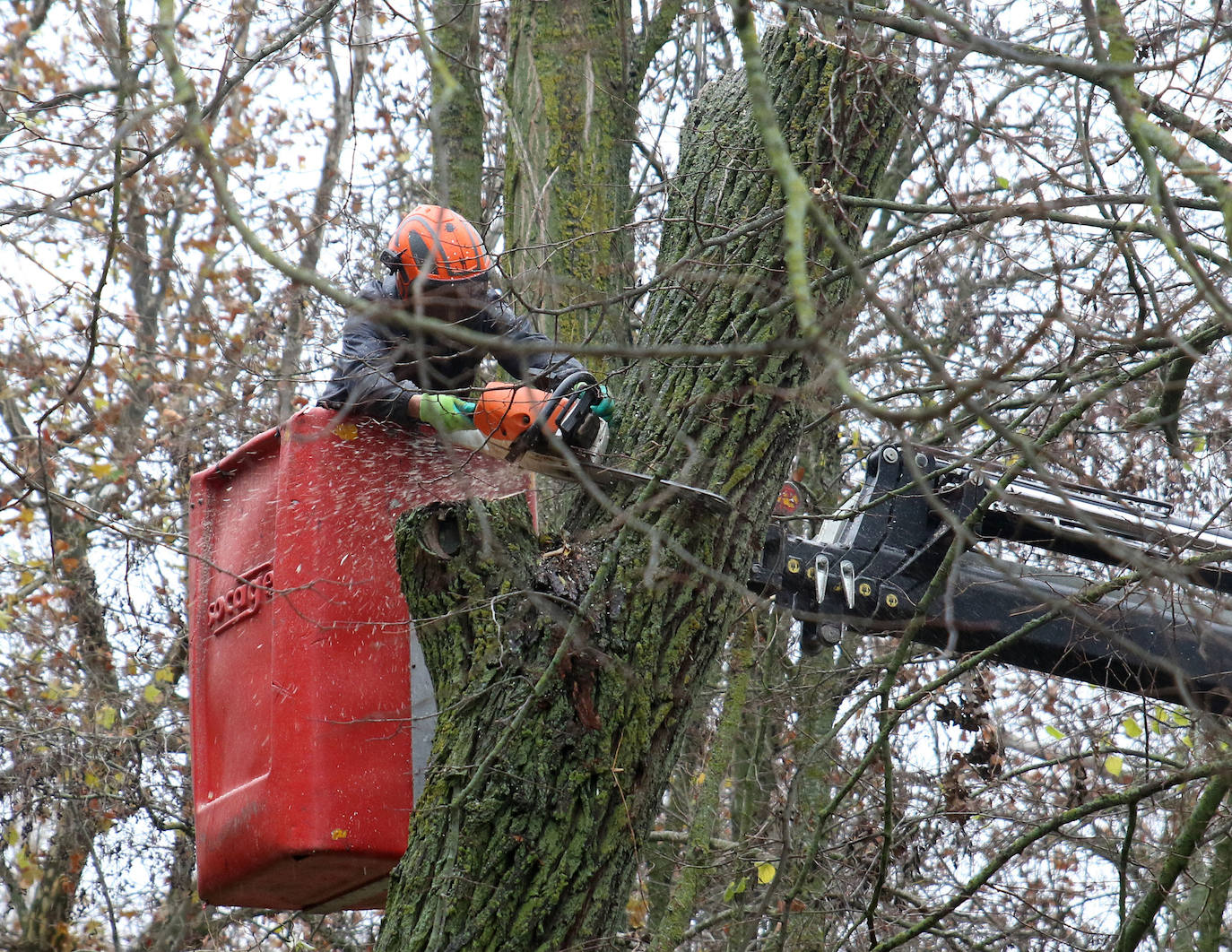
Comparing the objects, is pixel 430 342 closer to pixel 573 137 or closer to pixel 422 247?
pixel 422 247

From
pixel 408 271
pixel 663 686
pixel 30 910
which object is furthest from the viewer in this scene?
pixel 30 910

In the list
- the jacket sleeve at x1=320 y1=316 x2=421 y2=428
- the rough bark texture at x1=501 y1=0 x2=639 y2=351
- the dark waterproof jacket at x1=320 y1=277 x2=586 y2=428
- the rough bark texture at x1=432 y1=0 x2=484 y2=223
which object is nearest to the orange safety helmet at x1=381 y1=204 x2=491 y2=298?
the dark waterproof jacket at x1=320 y1=277 x2=586 y2=428

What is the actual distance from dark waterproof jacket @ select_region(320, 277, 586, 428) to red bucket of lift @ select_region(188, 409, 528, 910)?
0.09 metres

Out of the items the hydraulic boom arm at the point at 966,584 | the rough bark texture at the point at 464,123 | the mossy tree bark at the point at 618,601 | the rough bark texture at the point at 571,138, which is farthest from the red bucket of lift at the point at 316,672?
the rough bark texture at the point at 464,123

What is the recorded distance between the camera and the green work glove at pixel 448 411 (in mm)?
3332

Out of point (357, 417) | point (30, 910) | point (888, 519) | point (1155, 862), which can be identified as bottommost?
point (30, 910)

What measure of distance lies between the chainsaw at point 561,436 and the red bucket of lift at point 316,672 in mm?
142

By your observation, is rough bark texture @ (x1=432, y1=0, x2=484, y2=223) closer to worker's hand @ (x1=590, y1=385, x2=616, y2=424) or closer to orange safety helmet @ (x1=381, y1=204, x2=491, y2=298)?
orange safety helmet @ (x1=381, y1=204, x2=491, y2=298)

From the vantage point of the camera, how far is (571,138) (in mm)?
4641

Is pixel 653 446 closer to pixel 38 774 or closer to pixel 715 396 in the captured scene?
pixel 715 396

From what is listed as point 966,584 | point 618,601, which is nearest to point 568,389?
point 618,601

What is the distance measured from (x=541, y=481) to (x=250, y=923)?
3.68 metres

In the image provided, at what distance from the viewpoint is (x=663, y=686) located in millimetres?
3045

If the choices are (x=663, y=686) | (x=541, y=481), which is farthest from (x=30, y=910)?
(x=663, y=686)
